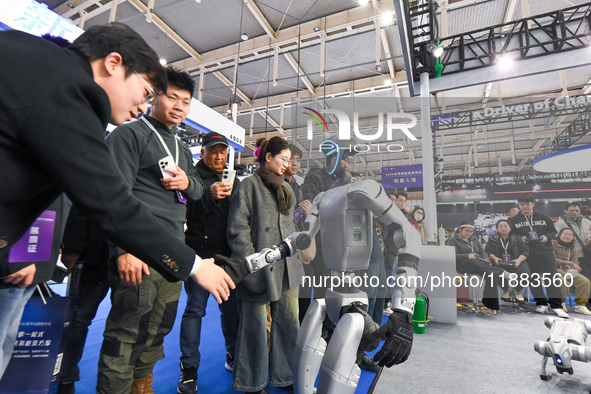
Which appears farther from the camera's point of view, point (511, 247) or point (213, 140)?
point (511, 247)

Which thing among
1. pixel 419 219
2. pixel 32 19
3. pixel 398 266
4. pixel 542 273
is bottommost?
pixel 542 273

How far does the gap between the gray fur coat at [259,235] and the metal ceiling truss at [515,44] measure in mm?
4744

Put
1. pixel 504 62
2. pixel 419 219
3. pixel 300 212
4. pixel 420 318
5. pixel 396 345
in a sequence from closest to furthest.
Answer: pixel 396 345
pixel 300 212
pixel 420 318
pixel 419 219
pixel 504 62

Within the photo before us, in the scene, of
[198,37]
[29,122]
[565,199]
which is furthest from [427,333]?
[565,199]

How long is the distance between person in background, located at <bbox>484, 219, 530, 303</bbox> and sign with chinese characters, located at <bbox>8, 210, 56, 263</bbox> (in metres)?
6.59

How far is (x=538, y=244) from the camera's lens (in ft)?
17.6

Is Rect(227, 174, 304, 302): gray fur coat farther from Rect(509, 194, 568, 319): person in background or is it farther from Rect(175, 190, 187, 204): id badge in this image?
Rect(509, 194, 568, 319): person in background

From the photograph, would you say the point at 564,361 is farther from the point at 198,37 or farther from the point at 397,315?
the point at 198,37

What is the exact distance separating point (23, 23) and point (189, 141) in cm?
680

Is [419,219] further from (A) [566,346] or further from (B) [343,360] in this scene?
(B) [343,360]

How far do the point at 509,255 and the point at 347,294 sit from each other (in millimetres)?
5453

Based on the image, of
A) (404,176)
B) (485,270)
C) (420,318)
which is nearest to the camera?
(420,318)

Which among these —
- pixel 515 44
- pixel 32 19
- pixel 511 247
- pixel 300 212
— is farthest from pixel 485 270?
pixel 32 19

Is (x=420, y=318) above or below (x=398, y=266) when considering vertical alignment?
below
